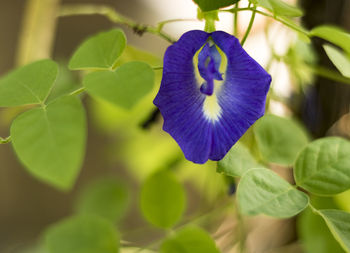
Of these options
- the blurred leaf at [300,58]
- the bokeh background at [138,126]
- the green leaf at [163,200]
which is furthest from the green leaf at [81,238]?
the blurred leaf at [300,58]

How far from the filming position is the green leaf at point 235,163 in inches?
13.9

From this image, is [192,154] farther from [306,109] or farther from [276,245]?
[276,245]

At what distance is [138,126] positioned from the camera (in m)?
0.72

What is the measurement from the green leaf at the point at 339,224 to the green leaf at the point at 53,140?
0.22 meters

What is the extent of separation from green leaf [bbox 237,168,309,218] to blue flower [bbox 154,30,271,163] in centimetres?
3

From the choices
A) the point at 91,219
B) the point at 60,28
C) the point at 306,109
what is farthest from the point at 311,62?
the point at 60,28

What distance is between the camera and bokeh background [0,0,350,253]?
2.41 feet

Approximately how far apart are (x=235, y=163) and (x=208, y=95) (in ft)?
0.22

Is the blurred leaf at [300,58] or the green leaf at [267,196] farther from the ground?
the blurred leaf at [300,58]

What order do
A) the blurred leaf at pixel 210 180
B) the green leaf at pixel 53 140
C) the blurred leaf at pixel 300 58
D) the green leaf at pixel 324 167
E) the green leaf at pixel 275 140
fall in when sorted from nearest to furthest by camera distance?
the green leaf at pixel 53 140
the green leaf at pixel 324 167
the green leaf at pixel 275 140
the blurred leaf at pixel 300 58
the blurred leaf at pixel 210 180

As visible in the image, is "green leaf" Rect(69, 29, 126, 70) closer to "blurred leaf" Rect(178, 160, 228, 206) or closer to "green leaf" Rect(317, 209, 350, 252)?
"green leaf" Rect(317, 209, 350, 252)

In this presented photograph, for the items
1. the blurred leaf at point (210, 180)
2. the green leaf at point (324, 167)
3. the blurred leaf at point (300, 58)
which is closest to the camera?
the green leaf at point (324, 167)

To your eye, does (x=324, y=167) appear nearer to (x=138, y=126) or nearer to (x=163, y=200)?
(x=163, y=200)

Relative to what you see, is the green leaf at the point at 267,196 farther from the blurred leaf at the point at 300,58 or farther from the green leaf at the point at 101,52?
the blurred leaf at the point at 300,58
